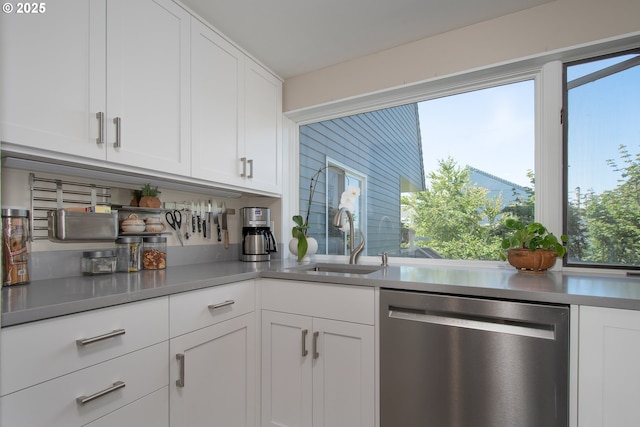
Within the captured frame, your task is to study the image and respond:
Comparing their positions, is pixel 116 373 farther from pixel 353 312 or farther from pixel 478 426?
pixel 478 426

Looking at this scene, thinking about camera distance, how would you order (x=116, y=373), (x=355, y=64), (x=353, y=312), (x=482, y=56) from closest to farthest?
(x=116, y=373), (x=353, y=312), (x=482, y=56), (x=355, y=64)

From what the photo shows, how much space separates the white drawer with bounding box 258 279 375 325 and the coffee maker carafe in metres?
0.52

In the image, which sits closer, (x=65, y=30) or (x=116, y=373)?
(x=116, y=373)

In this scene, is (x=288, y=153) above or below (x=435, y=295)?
above

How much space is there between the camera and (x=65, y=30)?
1.28 metres

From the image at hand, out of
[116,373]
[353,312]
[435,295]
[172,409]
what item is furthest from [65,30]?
[435,295]

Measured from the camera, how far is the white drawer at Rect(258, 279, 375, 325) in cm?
157

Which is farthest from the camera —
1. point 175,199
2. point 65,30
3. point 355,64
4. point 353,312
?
point 355,64

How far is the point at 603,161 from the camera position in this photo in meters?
1.72

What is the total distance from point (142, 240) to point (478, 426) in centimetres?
178

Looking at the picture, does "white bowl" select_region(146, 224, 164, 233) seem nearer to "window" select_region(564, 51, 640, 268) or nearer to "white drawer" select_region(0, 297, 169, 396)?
"white drawer" select_region(0, 297, 169, 396)

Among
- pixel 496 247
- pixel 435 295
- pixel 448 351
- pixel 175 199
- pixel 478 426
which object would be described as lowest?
pixel 478 426

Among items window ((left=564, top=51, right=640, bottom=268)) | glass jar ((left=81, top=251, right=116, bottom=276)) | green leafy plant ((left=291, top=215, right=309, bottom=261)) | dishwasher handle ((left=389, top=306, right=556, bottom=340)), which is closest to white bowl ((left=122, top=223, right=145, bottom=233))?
glass jar ((left=81, top=251, right=116, bottom=276))

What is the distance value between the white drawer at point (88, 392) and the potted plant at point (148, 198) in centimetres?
84
